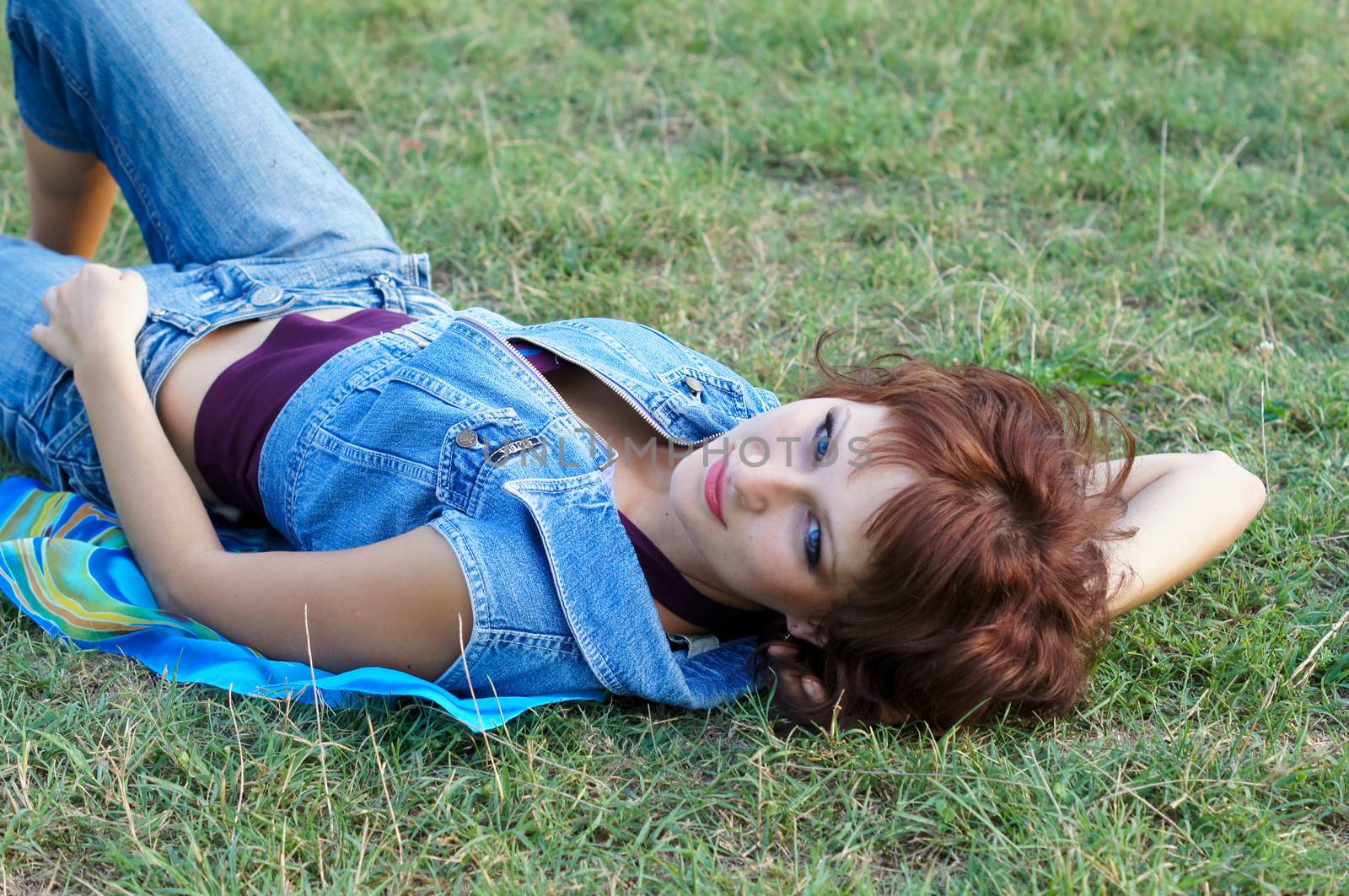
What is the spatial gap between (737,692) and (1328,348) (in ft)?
7.71

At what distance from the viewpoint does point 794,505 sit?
2.31 m

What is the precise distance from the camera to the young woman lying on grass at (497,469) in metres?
2.29

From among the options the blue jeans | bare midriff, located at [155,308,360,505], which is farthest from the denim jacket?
the blue jeans

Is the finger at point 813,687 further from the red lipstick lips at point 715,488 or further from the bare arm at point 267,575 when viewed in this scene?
the bare arm at point 267,575

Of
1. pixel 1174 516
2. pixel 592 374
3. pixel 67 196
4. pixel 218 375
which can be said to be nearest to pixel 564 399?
pixel 592 374

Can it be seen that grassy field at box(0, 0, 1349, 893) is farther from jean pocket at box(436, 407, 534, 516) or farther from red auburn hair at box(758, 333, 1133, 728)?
jean pocket at box(436, 407, 534, 516)

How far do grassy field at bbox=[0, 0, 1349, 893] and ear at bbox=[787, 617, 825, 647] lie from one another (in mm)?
166

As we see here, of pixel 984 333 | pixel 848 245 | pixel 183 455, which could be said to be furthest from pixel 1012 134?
pixel 183 455

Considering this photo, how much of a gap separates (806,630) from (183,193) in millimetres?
1991

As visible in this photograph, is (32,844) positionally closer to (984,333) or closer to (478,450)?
(478,450)

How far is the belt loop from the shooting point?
3.21 metres

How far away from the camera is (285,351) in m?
2.88

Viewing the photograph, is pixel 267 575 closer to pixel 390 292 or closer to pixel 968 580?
pixel 390 292

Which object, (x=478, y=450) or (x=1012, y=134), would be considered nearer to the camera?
(x=478, y=450)
